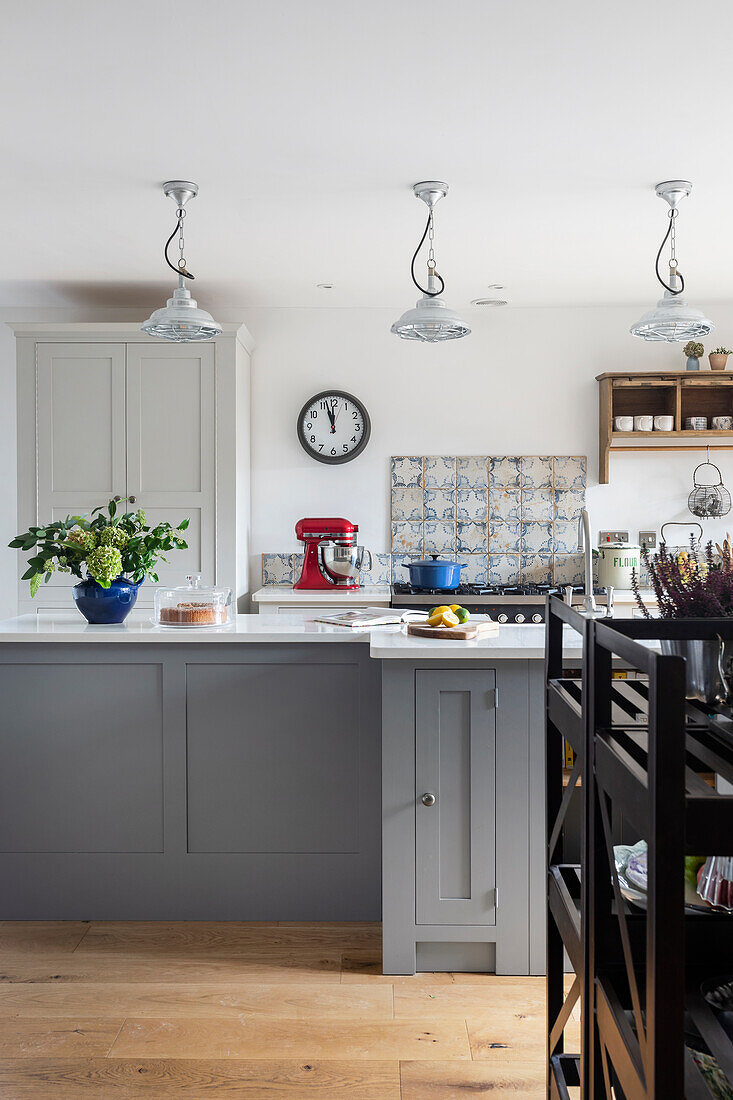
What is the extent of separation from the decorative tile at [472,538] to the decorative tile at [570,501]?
17.4 inches

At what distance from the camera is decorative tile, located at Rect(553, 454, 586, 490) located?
16.1 feet

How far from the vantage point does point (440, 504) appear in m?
4.97

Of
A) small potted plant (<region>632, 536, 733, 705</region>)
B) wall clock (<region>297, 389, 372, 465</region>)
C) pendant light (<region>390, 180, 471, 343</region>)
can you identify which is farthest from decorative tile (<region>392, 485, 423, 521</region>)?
small potted plant (<region>632, 536, 733, 705</region>)

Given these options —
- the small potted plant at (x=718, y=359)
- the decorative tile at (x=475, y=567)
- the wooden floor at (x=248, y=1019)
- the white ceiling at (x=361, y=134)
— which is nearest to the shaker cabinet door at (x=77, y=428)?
the white ceiling at (x=361, y=134)

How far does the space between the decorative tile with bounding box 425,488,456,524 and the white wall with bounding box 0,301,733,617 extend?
23cm

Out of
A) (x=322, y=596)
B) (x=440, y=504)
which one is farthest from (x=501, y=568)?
(x=322, y=596)

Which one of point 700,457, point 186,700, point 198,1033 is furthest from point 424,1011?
point 700,457

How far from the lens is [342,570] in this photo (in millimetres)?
4492

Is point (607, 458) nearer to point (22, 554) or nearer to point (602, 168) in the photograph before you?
point (602, 168)

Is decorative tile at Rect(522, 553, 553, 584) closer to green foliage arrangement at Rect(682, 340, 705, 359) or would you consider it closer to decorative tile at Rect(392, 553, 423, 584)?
decorative tile at Rect(392, 553, 423, 584)

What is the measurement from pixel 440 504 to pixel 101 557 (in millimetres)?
2543

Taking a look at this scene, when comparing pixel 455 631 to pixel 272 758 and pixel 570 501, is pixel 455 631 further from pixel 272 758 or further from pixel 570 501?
pixel 570 501

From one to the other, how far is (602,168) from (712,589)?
2.15 m

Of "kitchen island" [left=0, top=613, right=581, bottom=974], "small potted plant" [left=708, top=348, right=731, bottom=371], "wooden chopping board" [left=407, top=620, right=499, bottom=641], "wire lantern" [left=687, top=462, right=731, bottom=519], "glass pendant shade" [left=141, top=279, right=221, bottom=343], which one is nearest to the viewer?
"wooden chopping board" [left=407, top=620, right=499, bottom=641]
